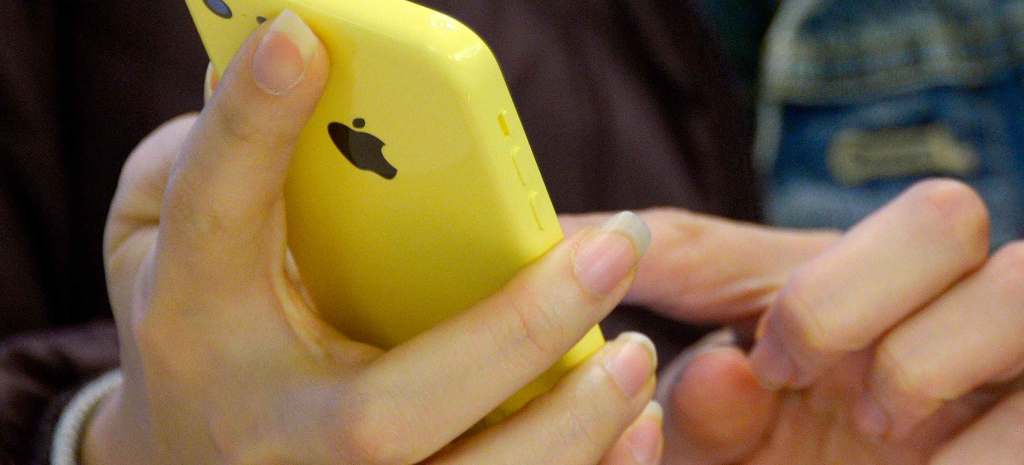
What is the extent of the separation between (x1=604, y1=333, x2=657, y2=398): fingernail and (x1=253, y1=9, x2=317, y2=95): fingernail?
173 millimetres

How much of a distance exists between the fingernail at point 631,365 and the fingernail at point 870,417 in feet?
0.65

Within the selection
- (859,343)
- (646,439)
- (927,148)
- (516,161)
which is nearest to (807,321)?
(859,343)

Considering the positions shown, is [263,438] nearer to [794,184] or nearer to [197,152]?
[197,152]

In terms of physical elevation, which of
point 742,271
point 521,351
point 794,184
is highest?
point 521,351

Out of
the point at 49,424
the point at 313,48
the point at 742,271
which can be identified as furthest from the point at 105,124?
the point at 742,271

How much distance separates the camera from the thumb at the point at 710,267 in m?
0.55

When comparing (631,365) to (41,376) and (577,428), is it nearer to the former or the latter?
(577,428)

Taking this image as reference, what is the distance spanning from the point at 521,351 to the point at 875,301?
9.2 inches

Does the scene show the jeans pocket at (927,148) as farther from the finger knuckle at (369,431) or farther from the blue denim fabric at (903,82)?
the finger knuckle at (369,431)

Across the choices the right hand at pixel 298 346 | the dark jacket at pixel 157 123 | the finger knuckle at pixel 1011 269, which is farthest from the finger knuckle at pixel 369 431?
the finger knuckle at pixel 1011 269

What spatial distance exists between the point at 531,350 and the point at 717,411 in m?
0.23

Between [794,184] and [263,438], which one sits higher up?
[263,438]

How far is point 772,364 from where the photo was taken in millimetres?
521

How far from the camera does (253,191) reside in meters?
0.33
